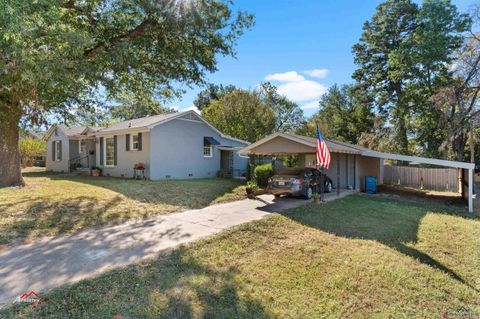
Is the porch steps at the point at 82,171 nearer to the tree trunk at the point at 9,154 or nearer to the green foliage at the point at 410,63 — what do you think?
the tree trunk at the point at 9,154

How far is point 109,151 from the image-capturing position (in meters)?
18.9

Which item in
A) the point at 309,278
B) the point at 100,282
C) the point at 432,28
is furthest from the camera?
the point at 432,28

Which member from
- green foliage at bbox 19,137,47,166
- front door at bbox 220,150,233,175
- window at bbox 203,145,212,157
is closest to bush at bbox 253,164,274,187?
window at bbox 203,145,212,157

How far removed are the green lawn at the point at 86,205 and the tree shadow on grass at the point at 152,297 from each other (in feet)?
10.5

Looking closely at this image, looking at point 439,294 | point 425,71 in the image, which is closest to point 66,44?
point 439,294

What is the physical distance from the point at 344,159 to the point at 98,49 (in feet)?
44.4

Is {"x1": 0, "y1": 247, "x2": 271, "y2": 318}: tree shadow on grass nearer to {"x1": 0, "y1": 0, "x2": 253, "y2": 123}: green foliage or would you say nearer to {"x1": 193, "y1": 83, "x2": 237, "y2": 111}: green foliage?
{"x1": 0, "y1": 0, "x2": 253, "y2": 123}: green foliage

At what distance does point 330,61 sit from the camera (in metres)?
18.5

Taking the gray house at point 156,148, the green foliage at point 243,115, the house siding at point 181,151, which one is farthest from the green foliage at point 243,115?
the house siding at point 181,151

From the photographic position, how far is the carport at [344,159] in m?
11.6

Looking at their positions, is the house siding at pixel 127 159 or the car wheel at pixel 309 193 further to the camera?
the house siding at pixel 127 159

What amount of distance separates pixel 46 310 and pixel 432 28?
27.0m

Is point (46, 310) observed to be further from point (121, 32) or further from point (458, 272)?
point (121, 32)

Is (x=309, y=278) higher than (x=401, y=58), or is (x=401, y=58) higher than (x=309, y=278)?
(x=401, y=58)
